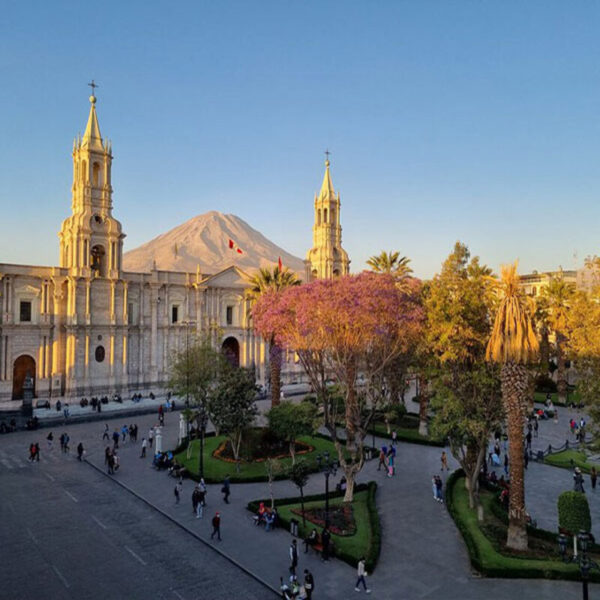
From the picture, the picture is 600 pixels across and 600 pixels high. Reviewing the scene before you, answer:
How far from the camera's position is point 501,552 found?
17234mm

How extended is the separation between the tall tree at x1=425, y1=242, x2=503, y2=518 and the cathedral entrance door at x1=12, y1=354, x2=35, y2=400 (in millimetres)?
37852

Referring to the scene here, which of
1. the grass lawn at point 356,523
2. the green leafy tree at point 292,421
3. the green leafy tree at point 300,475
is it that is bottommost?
the grass lawn at point 356,523

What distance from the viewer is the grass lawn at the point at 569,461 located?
28.1m

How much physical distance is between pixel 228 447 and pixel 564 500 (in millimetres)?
18507

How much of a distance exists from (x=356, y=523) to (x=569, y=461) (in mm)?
16790

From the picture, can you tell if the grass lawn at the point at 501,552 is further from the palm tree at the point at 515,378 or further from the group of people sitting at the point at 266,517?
the group of people sitting at the point at 266,517

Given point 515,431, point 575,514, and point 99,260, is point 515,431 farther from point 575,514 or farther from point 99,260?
point 99,260

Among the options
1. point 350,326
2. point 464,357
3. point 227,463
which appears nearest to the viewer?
point 464,357

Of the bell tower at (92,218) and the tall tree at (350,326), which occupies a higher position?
the bell tower at (92,218)

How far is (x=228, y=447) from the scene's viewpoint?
30.1 m

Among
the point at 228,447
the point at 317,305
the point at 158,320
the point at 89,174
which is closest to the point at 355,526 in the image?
the point at 317,305

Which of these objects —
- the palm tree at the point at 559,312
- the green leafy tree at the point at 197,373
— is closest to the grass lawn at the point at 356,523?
the green leafy tree at the point at 197,373

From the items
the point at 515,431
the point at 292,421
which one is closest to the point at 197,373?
the point at 292,421

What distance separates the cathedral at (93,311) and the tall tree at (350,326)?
18.9 m
